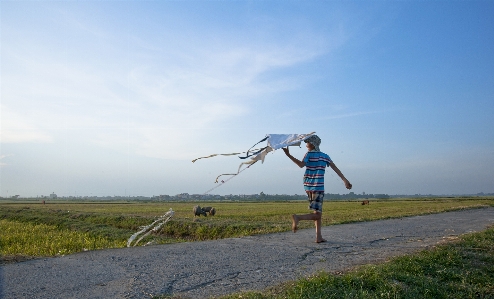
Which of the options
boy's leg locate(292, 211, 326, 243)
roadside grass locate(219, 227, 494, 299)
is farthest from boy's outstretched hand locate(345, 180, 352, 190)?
roadside grass locate(219, 227, 494, 299)

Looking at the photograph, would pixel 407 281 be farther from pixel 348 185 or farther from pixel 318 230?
pixel 318 230

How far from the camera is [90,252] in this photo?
693 cm

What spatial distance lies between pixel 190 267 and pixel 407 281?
10.1 feet

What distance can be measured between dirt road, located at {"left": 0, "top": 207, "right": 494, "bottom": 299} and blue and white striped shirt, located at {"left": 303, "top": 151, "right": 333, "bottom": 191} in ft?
4.04

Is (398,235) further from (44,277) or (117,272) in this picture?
(44,277)

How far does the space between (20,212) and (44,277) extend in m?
38.5

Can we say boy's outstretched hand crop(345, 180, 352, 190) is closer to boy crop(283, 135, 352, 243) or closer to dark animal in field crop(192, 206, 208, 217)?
boy crop(283, 135, 352, 243)

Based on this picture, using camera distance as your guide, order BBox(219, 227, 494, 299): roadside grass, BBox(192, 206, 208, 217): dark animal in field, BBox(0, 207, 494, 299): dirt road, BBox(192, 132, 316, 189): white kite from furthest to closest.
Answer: BBox(192, 206, 208, 217): dark animal in field < BBox(192, 132, 316, 189): white kite < BBox(0, 207, 494, 299): dirt road < BBox(219, 227, 494, 299): roadside grass

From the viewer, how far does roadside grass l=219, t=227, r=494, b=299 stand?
13.9ft

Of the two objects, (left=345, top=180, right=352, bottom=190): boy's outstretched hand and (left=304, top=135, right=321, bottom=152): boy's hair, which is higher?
(left=304, top=135, right=321, bottom=152): boy's hair

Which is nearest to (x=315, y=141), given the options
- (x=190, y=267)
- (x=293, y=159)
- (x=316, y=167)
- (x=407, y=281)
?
(x=316, y=167)

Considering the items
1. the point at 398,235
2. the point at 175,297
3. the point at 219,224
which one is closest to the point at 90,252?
the point at 175,297

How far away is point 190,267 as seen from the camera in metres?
5.70

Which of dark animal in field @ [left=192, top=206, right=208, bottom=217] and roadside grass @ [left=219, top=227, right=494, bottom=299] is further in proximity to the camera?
dark animal in field @ [left=192, top=206, right=208, bottom=217]
